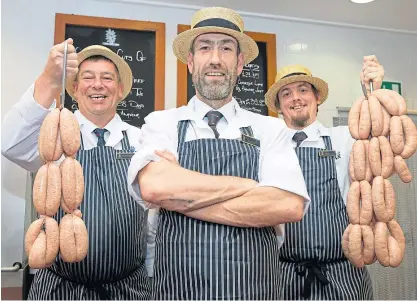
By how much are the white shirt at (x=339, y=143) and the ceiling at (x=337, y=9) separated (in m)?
1.46

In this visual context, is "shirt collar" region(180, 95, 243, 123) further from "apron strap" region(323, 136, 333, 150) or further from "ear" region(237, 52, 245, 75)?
"apron strap" region(323, 136, 333, 150)

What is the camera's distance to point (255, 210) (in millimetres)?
1338

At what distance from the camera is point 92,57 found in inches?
81.0

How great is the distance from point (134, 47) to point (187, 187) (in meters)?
2.11

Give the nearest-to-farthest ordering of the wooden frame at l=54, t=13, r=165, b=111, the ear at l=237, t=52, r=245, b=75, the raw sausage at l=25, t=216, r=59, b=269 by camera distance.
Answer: the raw sausage at l=25, t=216, r=59, b=269 → the ear at l=237, t=52, r=245, b=75 → the wooden frame at l=54, t=13, r=165, b=111

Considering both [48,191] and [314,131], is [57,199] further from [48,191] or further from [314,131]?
[314,131]

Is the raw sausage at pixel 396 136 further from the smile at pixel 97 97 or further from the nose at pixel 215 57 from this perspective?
the smile at pixel 97 97

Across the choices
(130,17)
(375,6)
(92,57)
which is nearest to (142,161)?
(92,57)

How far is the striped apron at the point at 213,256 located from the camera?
1384 mm

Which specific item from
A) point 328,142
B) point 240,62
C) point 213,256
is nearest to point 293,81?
point 328,142

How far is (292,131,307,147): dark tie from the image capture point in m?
2.21

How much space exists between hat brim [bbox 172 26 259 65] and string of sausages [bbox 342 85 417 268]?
20.0 inches

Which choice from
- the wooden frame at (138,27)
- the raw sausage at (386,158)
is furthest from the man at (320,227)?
the wooden frame at (138,27)

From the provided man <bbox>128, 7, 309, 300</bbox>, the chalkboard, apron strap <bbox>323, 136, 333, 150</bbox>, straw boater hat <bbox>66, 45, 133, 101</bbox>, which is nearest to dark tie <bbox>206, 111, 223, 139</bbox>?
man <bbox>128, 7, 309, 300</bbox>
